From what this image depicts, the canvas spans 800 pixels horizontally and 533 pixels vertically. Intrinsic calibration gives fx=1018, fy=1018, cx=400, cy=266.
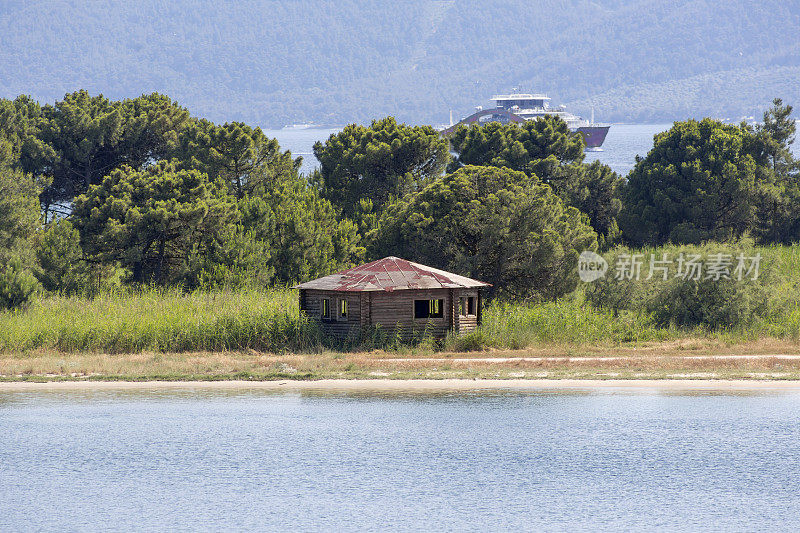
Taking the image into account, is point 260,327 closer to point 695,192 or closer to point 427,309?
point 427,309

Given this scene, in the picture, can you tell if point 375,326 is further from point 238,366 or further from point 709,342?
point 709,342

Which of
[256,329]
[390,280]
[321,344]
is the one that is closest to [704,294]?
[390,280]

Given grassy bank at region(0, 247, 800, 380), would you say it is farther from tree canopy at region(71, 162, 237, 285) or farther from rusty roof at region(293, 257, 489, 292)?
tree canopy at region(71, 162, 237, 285)

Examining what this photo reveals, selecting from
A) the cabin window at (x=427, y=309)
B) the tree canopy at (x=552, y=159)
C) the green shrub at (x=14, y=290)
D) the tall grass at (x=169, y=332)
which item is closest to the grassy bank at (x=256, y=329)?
the tall grass at (x=169, y=332)

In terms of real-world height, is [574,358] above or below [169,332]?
below

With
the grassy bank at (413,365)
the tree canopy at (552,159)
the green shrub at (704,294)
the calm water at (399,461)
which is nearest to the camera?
the calm water at (399,461)

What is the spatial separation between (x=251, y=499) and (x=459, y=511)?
552 cm

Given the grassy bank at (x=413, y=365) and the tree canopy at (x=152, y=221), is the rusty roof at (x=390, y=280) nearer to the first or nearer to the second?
the grassy bank at (x=413, y=365)

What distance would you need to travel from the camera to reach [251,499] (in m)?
26.8

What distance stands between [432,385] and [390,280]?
5721 millimetres

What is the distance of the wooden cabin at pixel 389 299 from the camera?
127ft

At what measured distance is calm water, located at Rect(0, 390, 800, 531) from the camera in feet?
82.9

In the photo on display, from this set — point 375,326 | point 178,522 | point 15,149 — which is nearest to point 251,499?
point 178,522

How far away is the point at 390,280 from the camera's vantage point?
38.8m
